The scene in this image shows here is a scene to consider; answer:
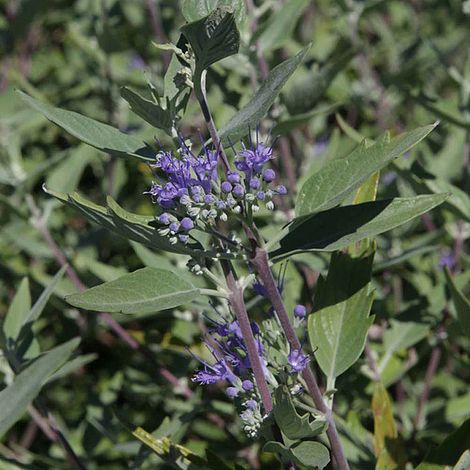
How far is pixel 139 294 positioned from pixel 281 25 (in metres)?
1.54

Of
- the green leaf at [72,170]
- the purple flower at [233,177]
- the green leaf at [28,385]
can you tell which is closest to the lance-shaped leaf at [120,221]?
the purple flower at [233,177]

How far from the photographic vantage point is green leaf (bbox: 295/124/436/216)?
1.21 meters

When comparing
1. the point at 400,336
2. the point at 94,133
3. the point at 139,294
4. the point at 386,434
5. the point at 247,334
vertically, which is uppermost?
the point at 94,133

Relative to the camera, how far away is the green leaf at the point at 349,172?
121cm

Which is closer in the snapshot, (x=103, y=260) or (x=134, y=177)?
(x=103, y=260)

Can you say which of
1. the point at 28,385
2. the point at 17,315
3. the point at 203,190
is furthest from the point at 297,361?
the point at 17,315

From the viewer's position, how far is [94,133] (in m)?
1.30

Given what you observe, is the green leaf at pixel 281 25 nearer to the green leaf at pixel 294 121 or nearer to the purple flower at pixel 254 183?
the green leaf at pixel 294 121

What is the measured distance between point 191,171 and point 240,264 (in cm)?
138

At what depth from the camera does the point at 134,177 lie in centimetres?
A: 361

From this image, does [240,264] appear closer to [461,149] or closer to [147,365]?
[147,365]

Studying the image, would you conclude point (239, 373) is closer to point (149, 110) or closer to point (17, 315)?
point (149, 110)

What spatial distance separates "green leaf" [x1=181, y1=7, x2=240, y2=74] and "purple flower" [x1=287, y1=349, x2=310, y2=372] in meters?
0.47

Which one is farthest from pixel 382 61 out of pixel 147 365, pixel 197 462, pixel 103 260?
pixel 197 462
